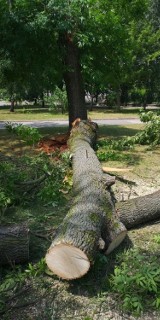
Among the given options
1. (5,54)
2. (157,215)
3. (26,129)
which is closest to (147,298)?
(157,215)

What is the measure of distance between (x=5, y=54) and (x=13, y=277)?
874 cm

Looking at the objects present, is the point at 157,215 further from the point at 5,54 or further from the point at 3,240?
the point at 5,54

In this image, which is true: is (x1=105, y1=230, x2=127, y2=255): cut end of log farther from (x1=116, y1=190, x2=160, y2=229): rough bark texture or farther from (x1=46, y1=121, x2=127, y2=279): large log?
(x1=116, y1=190, x2=160, y2=229): rough bark texture

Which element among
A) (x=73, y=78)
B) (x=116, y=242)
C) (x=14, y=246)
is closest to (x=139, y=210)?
(x=116, y=242)

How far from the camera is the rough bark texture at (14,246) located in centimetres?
431

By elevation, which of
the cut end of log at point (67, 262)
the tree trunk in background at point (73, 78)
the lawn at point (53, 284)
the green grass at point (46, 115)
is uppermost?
the tree trunk in background at point (73, 78)

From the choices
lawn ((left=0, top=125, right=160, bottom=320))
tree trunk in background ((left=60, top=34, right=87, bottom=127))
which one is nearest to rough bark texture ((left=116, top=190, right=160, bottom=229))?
lawn ((left=0, top=125, right=160, bottom=320))

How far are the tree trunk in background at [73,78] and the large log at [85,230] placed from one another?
20.3 feet

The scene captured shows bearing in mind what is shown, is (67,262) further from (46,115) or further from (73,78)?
(46,115)

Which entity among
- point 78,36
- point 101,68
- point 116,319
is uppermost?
point 78,36

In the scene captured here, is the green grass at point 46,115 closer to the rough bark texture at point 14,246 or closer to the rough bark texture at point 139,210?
the rough bark texture at point 139,210

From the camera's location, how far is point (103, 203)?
16.4 feet

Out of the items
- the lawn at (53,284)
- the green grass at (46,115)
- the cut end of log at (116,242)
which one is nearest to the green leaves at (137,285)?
the lawn at (53,284)

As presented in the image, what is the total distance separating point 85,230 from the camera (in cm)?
417
